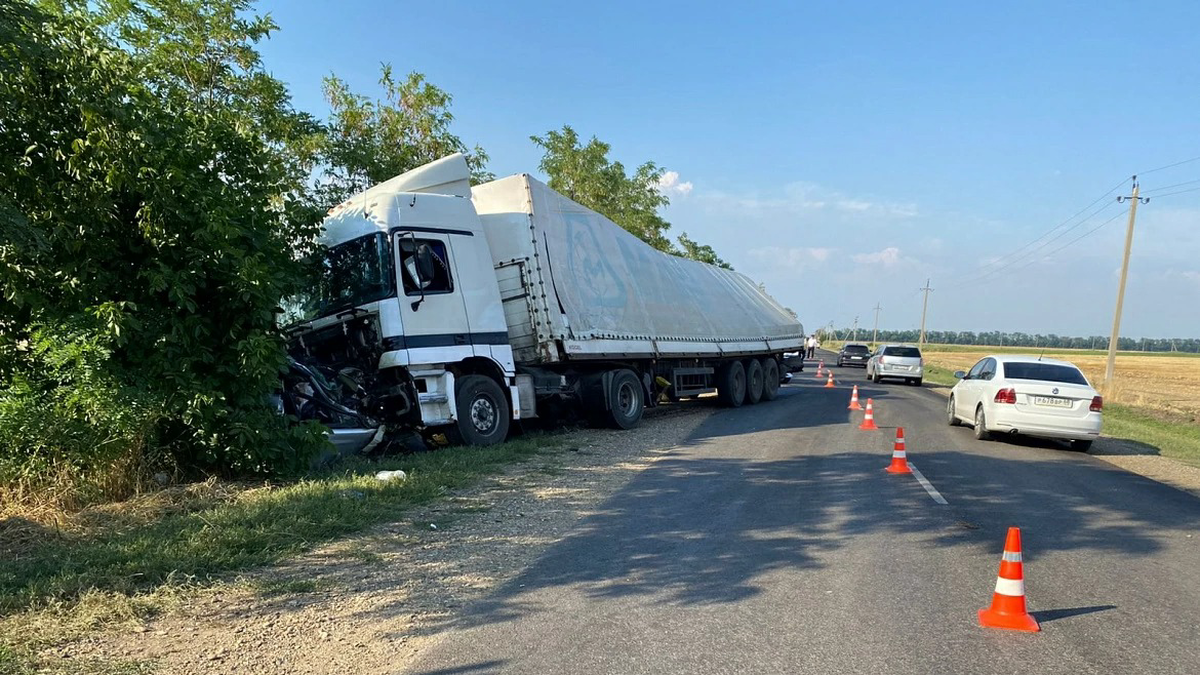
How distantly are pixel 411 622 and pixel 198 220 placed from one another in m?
4.82

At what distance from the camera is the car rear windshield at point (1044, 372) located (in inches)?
462

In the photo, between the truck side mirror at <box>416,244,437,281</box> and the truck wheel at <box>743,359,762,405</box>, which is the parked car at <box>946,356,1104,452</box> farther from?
the truck side mirror at <box>416,244,437,281</box>

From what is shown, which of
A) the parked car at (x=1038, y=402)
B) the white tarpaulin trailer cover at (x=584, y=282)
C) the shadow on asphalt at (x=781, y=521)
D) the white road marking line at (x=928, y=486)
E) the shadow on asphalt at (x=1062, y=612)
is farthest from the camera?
the white tarpaulin trailer cover at (x=584, y=282)

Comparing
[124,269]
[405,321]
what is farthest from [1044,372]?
[124,269]

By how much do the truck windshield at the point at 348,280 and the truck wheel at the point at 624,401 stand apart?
479 centimetres

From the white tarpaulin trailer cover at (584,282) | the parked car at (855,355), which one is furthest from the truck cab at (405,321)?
the parked car at (855,355)

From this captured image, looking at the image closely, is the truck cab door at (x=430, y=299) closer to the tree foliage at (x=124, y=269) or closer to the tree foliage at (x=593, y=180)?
the tree foliage at (x=124, y=269)

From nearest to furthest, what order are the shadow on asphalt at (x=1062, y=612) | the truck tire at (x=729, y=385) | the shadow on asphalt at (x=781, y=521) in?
the shadow on asphalt at (x=1062, y=612)
the shadow on asphalt at (x=781, y=521)
the truck tire at (x=729, y=385)

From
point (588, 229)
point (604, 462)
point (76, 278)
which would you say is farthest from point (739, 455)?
point (76, 278)

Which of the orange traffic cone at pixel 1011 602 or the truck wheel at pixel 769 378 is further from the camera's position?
the truck wheel at pixel 769 378

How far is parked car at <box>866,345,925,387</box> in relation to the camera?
28.8 metres

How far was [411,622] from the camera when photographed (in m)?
4.20

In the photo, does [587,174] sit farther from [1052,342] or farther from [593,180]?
[1052,342]

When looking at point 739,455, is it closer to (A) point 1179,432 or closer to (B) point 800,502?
(B) point 800,502
